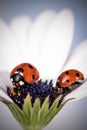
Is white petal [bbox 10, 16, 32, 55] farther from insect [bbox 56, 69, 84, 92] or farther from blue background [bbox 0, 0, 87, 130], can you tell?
insect [bbox 56, 69, 84, 92]

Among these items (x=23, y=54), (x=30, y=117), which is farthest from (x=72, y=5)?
(x=30, y=117)

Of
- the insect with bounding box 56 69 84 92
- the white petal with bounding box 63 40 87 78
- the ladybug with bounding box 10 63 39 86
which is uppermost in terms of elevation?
the ladybug with bounding box 10 63 39 86

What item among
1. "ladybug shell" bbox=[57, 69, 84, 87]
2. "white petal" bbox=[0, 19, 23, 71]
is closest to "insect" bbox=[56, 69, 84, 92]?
"ladybug shell" bbox=[57, 69, 84, 87]

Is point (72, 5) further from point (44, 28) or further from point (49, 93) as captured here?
point (49, 93)

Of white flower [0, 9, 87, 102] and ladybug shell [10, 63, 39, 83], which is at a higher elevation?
white flower [0, 9, 87, 102]

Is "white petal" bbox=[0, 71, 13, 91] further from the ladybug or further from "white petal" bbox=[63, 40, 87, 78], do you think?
"white petal" bbox=[63, 40, 87, 78]

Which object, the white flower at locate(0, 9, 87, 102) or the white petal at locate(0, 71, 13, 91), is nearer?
the white petal at locate(0, 71, 13, 91)

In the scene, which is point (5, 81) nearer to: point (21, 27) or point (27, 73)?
point (27, 73)

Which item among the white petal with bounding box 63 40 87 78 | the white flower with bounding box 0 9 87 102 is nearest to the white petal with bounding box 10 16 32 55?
the white flower with bounding box 0 9 87 102
